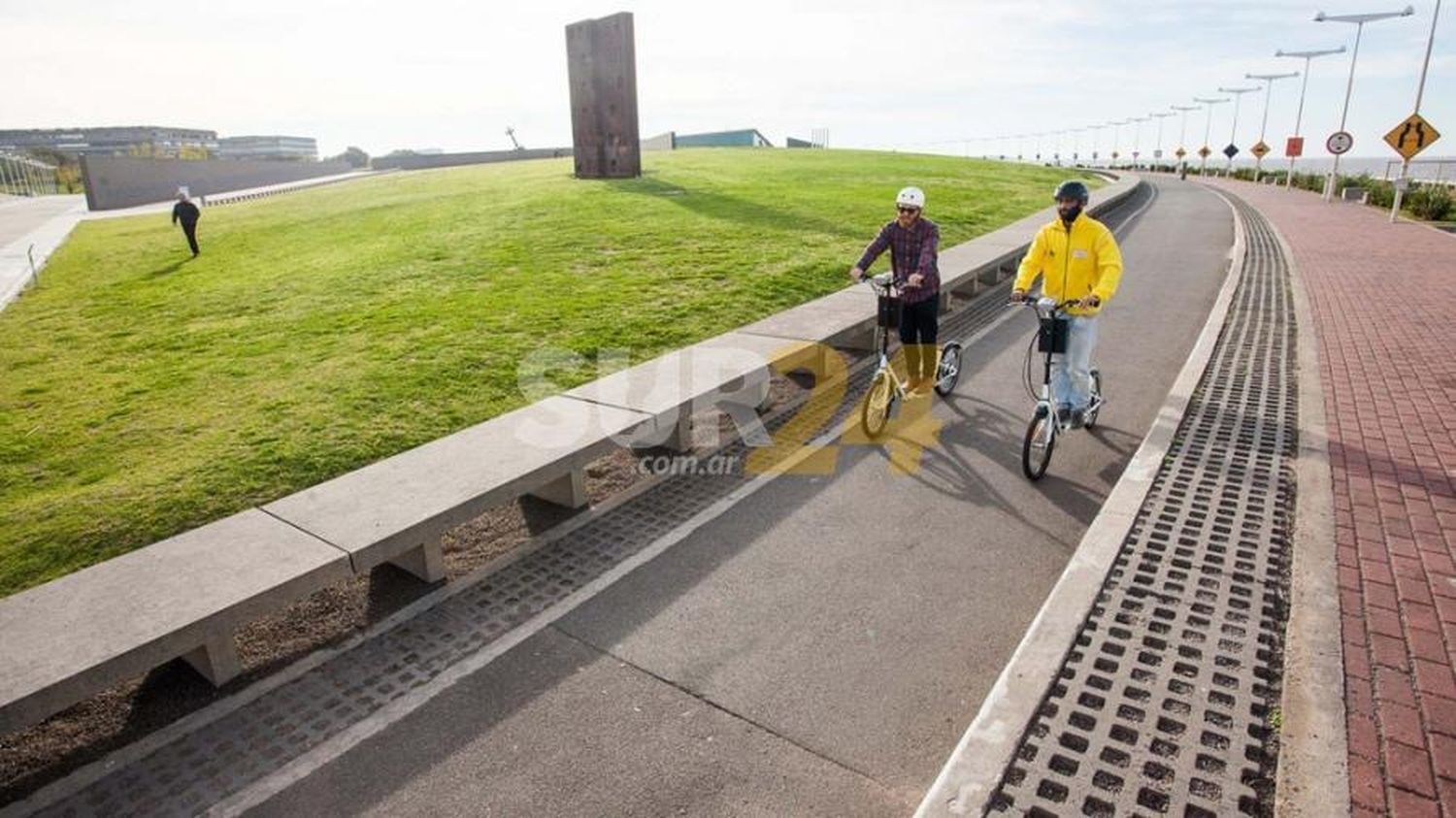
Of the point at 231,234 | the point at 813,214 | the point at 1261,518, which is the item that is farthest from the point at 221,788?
→ the point at 231,234

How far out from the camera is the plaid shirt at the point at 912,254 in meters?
7.61

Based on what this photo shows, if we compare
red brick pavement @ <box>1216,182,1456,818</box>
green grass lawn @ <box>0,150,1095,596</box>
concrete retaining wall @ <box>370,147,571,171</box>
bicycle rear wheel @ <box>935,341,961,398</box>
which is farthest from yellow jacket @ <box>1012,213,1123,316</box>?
concrete retaining wall @ <box>370,147,571,171</box>

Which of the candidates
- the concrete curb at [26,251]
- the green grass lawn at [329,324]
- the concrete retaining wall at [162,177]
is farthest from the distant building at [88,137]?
the green grass lawn at [329,324]

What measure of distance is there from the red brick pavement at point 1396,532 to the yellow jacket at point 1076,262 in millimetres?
2153

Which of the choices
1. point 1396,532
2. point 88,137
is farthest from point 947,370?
point 88,137

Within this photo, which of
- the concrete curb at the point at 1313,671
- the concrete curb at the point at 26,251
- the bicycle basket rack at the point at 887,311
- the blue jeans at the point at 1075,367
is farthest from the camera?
the concrete curb at the point at 26,251

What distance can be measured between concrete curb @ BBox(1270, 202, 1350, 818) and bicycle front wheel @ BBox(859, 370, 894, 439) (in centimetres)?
312

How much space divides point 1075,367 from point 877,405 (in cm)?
167

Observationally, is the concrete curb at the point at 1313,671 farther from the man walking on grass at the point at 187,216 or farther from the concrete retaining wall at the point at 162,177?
the concrete retaining wall at the point at 162,177

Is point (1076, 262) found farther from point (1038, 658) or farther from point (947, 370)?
point (1038, 658)

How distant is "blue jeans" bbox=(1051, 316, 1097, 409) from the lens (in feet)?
21.7

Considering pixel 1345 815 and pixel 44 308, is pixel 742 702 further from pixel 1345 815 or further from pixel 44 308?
pixel 44 308

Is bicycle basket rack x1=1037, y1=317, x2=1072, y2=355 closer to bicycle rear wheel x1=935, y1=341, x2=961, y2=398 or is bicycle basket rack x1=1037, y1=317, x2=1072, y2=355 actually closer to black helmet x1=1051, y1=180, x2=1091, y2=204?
black helmet x1=1051, y1=180, x2=1091, y2=204

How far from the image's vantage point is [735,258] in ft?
46.5
